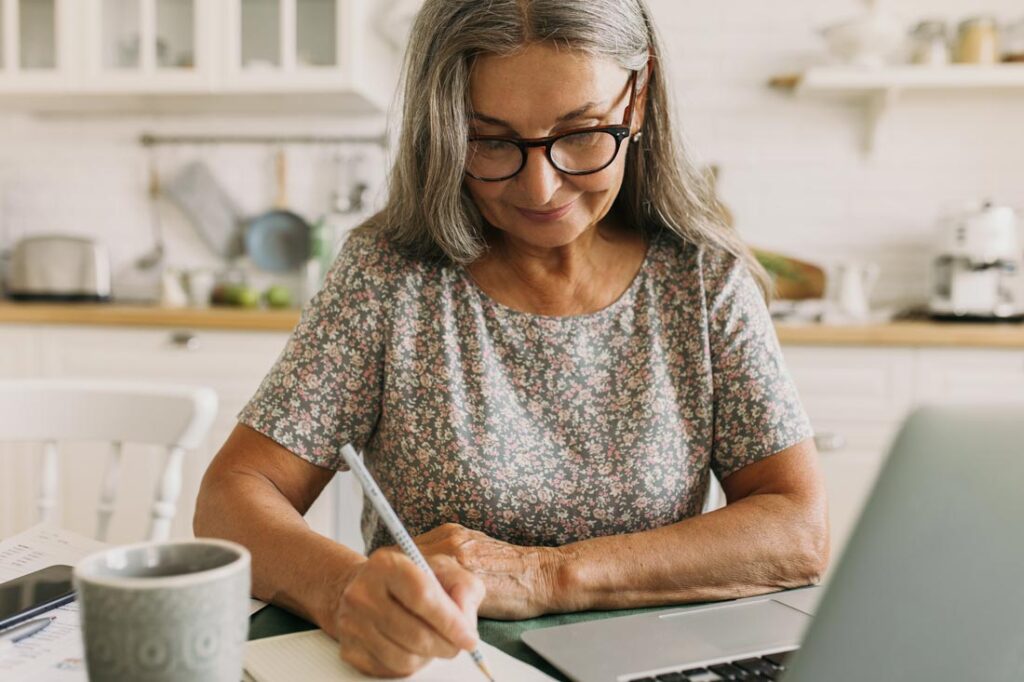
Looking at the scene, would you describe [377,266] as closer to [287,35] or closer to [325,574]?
[325,574]

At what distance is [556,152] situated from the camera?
3.61ft

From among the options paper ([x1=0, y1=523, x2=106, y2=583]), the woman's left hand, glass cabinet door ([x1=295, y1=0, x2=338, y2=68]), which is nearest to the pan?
glass cabinet door ([x1=295, y1=0, x2=338, y2=68])

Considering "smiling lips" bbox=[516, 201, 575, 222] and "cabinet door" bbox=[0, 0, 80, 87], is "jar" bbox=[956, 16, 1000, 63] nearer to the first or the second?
"smiling lips" bbox=[516, 201, 575, 222]

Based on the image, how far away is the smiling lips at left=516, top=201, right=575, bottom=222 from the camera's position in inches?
45.0

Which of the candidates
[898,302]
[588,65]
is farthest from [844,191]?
[588,65]

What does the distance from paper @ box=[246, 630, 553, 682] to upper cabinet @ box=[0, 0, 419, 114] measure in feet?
7.75

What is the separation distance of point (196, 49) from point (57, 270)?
840 millimetres

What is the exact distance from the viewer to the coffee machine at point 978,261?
2625 millimetres

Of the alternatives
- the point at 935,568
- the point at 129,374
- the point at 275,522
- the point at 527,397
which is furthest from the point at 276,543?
the point at 129,374

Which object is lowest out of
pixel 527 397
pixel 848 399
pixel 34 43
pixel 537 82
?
pixel 848 399

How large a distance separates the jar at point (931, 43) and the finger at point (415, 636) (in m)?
2.70

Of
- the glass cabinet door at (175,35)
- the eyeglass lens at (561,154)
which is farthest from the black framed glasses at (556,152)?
the glass cabinet door at (175,35)

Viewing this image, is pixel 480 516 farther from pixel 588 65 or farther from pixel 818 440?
pixel 818 440

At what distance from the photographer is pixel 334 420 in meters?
1.14
